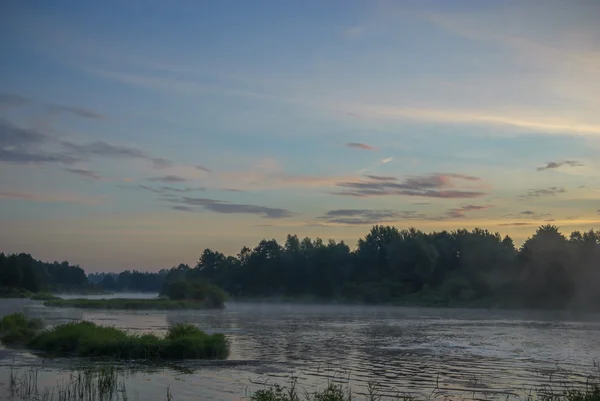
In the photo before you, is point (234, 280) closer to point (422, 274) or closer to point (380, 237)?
point (380, 237)

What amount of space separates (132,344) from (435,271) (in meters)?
123

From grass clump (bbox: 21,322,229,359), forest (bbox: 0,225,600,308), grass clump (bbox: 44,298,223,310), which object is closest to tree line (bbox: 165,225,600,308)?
forest (bbox: 0,225,600,308)

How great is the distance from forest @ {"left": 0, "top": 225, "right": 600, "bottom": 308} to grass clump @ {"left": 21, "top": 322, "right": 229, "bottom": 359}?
90.4 meters

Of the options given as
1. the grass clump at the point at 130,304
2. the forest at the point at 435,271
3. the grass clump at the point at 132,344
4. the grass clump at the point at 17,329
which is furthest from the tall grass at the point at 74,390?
the forest at the point at 435,271

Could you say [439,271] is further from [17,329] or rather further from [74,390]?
[74,390]

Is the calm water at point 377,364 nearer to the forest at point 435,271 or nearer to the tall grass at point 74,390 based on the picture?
the tall grass at point 74,390

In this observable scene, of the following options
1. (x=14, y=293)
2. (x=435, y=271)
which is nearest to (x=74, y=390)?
(x=435, y=271)

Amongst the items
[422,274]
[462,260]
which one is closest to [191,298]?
[422,274]

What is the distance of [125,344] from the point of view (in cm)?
3878

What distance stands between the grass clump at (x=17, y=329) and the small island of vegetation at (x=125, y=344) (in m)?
1.11

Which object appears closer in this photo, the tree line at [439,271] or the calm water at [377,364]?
the calm water at [377,364]

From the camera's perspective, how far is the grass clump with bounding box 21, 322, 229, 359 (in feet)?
126

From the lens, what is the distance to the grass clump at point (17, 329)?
46.2 metres

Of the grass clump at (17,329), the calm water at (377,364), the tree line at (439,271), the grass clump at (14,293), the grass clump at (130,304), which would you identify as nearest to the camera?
the calm water at (377,364)
